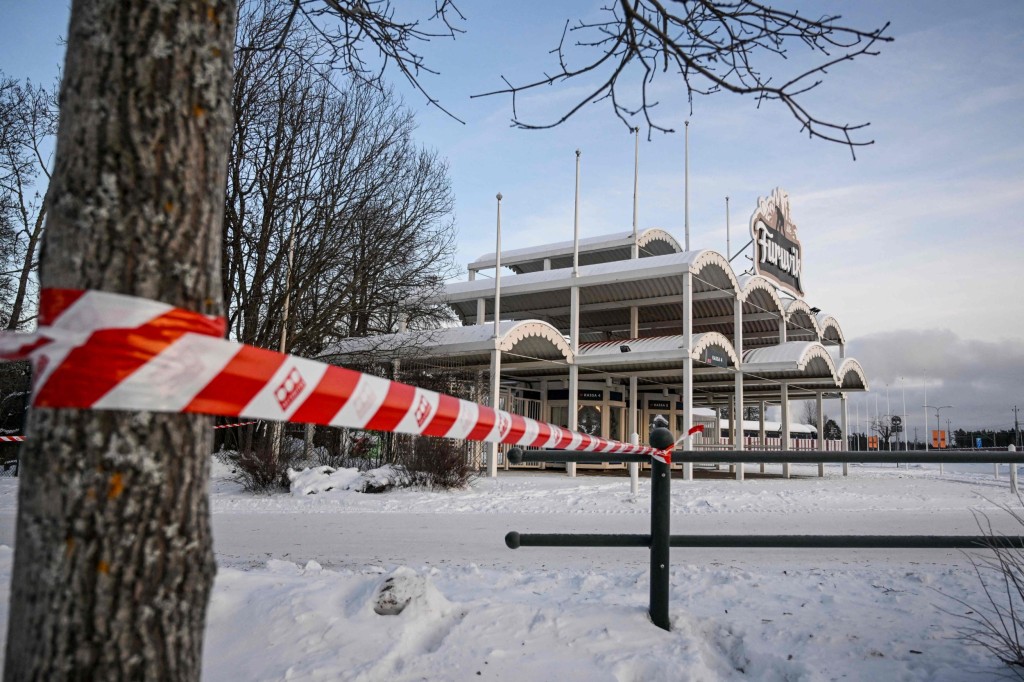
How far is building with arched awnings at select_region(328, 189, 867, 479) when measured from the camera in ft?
74.7

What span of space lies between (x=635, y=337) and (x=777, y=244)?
23.4ft

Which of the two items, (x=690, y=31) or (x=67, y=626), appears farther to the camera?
(x=690, y=31)

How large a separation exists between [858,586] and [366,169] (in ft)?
65.4

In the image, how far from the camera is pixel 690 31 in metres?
4.49

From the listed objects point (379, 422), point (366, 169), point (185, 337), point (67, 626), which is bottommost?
point (67, 626)

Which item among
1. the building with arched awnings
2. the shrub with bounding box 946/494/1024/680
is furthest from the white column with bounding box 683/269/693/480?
the shrub with bounding box 946/494/1024/680

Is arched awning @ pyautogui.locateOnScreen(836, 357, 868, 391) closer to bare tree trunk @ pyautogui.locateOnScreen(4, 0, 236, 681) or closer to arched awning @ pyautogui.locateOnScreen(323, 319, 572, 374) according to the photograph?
arched awning @ pyautogui.locateOnScreen(323, 319, 572, 374)

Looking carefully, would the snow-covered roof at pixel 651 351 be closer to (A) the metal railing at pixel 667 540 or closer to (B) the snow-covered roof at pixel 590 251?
(B) the snow-covered roof at pixel 590 251

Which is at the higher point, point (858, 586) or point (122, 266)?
point (122, 266)

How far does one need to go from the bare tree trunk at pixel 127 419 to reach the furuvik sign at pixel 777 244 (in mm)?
26252

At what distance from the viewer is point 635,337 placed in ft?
86.3

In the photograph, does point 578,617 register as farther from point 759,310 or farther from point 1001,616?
point 759,310

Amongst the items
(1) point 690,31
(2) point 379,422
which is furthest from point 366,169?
(2) point 379,422

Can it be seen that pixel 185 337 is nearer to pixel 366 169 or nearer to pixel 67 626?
pixel 67 626
